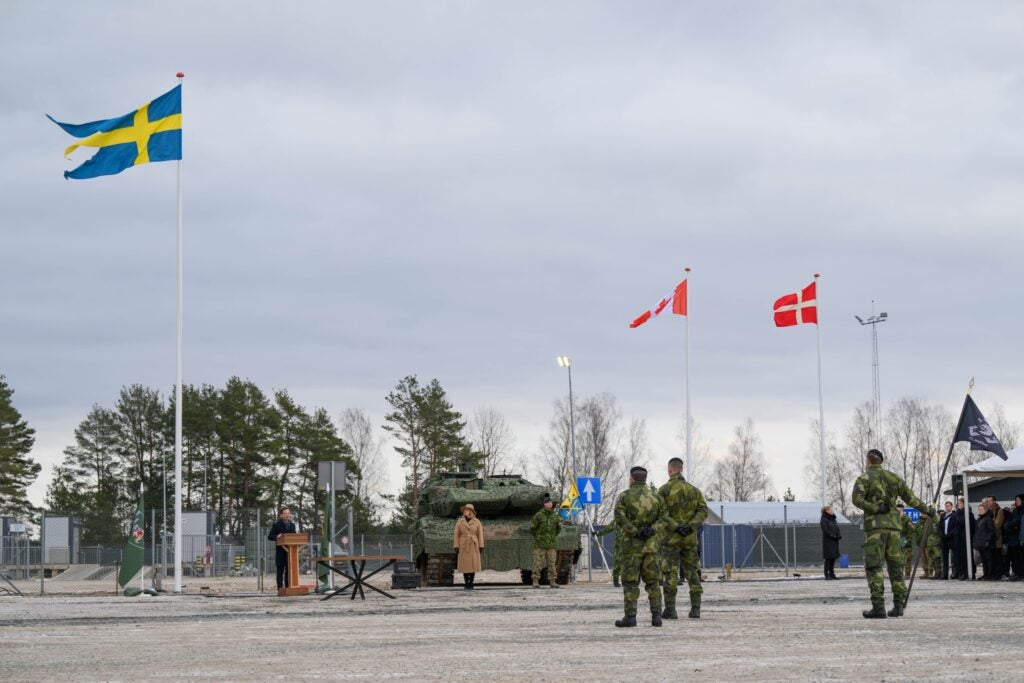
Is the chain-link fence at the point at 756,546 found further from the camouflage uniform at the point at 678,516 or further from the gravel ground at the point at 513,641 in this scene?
the camouflage uniform at the point at 678,516

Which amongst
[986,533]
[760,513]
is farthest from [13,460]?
[986,533]

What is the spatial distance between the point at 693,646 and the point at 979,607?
26.9 feet

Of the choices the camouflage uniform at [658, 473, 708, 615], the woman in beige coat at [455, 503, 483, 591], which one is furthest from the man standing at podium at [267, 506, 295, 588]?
the camouflage uniform at [658, 473, 708, 615]

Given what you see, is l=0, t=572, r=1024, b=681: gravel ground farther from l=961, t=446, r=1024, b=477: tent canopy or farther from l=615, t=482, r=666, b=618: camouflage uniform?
l=961, t=446, r=1024, b=477: tent canopy

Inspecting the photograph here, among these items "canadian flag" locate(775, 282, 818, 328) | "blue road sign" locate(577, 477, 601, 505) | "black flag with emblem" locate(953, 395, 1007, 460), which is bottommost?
"blue road sign" locate(577, 477, 601, 505)

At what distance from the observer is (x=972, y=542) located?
3269 centimetres

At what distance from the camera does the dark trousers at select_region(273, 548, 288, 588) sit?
29.2 m

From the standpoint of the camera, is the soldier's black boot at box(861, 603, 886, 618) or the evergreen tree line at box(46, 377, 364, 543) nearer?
the soldier's black boot at box(861, 603, 886, 618)

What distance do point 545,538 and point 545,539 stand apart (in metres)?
0.02

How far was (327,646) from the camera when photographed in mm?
14492

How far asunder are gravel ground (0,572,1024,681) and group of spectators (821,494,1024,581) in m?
5.33

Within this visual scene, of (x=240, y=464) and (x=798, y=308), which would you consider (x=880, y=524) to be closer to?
(x=798, y=308)

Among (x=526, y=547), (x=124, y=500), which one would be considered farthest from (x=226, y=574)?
(x=124, y=500)

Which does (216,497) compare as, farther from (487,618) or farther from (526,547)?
(487,618)
